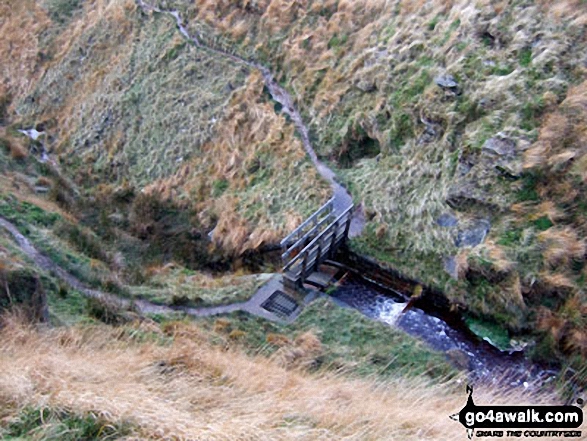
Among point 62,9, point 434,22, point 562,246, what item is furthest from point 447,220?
point 62,9

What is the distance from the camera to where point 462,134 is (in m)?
14.9

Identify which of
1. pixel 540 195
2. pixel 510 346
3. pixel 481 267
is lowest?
pixel 510 346

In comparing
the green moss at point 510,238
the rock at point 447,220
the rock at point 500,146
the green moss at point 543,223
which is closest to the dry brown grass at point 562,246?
the green moss at point 543,223

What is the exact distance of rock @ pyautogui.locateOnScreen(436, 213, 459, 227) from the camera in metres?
13.9

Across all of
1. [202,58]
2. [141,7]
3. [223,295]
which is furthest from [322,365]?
[141,7]

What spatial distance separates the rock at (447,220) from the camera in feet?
45.5

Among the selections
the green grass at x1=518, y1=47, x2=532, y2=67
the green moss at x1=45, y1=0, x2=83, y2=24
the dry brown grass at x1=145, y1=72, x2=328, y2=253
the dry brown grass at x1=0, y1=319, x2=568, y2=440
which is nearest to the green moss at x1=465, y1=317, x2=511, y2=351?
the dry brown grass at x1=0, y1=319, x2=568, y2=440

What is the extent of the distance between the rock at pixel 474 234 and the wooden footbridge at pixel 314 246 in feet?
9.83

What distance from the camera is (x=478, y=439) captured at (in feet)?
20.5

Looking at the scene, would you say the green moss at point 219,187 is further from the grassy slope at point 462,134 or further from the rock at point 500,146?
the rock at point 500,146

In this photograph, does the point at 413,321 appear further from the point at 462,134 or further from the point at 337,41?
the point at 337,41

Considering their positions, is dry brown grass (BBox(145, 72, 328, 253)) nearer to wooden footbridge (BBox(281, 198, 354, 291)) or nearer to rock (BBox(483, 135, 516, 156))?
wooden footbridge (BBox(281, 198, 354, 291))

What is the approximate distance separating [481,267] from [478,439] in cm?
692

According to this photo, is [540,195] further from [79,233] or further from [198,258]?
[79,233]
